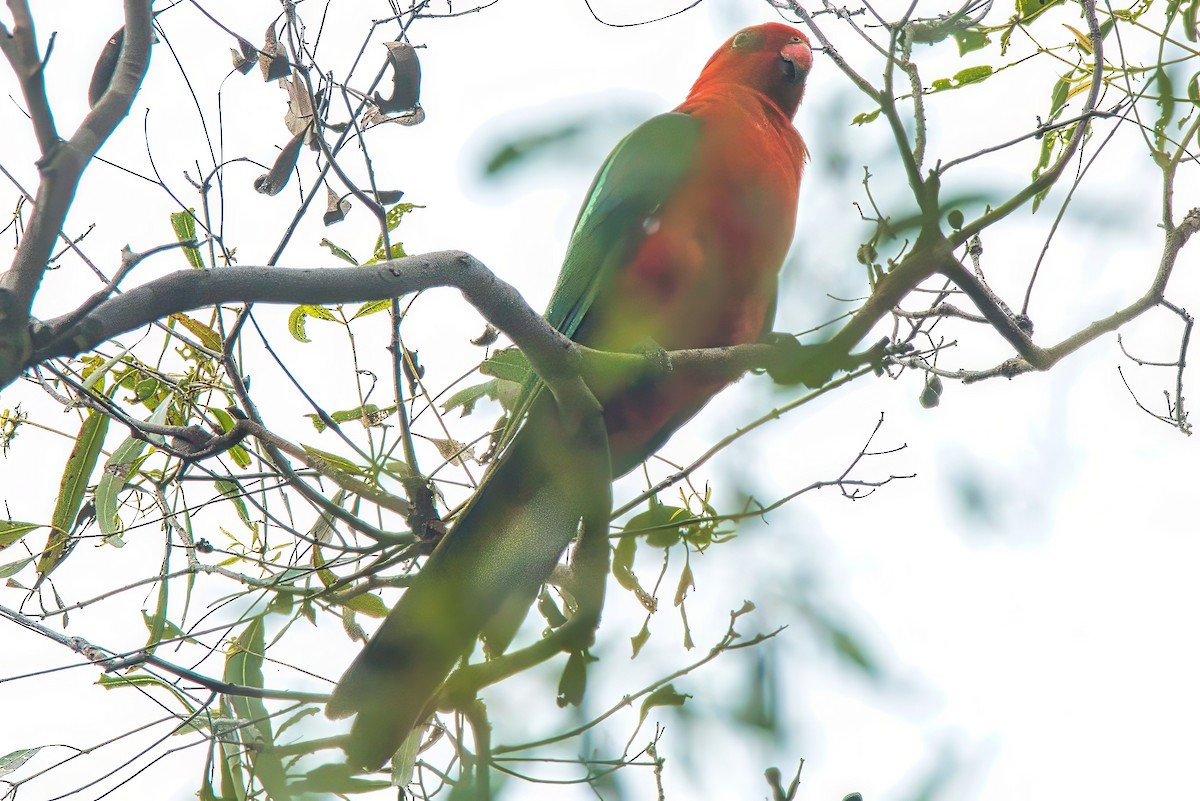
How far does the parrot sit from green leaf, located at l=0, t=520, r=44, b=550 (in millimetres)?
774

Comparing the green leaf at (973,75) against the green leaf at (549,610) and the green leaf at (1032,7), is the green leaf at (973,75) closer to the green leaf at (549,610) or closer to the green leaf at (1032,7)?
the green leaf at (1032,7)

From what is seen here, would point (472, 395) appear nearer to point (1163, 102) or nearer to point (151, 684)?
point (151, 684)

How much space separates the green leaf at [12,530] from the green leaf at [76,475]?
0.16 ft

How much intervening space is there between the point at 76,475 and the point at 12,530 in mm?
152

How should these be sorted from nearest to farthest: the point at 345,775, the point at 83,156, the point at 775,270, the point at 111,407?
1. the point at 83,156
2. the point at 345,775
3. the point at 111,407
4. the point at 775,270

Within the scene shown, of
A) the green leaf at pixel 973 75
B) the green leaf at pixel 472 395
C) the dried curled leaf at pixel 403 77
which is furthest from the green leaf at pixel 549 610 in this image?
the green leaf at pixel 973 75

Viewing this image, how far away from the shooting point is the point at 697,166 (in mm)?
2271

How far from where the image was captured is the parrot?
1.63m

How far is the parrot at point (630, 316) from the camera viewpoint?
5.36 ft

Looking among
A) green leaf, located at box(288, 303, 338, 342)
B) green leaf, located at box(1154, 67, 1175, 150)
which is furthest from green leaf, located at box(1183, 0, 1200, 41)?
green leaf, located at box(288, 303, 338, 342)

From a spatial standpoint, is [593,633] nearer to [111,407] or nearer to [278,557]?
[278,557]

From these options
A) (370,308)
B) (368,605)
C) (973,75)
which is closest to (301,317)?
(370,308)

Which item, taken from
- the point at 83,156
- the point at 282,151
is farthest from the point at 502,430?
the point at 83,156

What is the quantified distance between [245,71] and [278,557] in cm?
90
